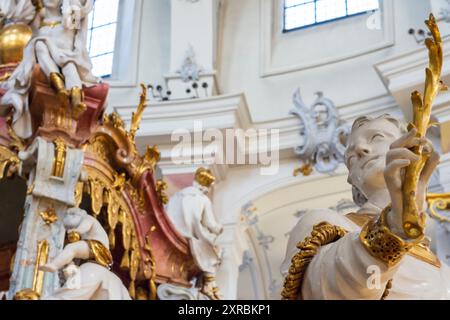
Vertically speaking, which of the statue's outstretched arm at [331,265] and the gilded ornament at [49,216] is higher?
the gilded ornament at [49,216]

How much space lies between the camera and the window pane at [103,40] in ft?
43.7

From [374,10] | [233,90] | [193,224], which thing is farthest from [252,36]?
[193,224]

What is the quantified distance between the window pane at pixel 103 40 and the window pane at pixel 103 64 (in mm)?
86

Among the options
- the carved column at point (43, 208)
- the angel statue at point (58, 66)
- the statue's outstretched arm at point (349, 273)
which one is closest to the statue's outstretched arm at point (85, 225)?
the carved column at point (43, 208)

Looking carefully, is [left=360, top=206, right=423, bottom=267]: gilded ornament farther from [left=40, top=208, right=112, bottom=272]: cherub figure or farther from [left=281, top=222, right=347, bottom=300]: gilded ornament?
[left=40, top=208, right=112, bottom=272]: cherub figure

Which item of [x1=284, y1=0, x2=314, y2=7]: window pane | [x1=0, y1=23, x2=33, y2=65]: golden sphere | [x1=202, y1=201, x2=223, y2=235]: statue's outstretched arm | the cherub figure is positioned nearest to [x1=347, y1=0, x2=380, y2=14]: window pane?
[x1=284, y1=0, x2=314, y2=7]: window pane

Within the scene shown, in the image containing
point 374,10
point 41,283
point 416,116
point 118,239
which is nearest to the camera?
point 416,116

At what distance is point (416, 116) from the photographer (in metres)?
1.99

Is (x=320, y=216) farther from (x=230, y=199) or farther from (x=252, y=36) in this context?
(x=252, y=36)

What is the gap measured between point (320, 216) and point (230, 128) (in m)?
8.72

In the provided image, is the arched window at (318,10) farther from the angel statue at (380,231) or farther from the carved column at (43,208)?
the angel statue at (380,231)

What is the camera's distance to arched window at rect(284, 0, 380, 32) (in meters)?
12.3

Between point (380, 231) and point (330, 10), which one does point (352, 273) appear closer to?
point (380, 231)

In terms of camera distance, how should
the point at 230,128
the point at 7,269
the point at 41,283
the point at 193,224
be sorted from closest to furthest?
the point at 41,283
the point at 7,269
the point at 193,224
the point at 230,128
